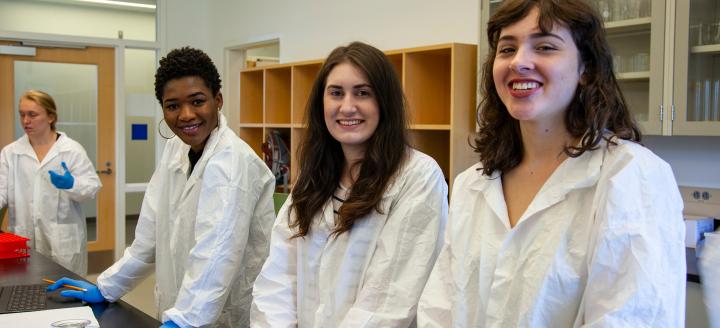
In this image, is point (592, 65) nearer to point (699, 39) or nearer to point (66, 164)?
point (699, 39)

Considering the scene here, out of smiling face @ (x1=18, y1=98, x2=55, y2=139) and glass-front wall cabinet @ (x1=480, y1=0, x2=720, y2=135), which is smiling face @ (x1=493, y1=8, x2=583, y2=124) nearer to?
glass-front wall cabinet @ (x1=480, y1=0, x2=720, y2=135)

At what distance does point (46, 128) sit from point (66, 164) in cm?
25

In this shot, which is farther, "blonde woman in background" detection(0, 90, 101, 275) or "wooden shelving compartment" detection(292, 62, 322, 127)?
"wooden shelving compartment" detection(292, 62, 322, 127)

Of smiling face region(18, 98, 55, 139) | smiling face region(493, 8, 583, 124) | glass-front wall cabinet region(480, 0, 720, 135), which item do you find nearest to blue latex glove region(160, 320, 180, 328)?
smiling face region(493, 8, 583, 124)

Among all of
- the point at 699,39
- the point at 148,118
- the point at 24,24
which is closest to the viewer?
the point at 699,39

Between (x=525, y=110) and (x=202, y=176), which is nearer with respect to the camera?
(x=525, y=110)

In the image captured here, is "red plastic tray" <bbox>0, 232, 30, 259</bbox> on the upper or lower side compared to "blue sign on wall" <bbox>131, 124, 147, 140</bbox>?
lower

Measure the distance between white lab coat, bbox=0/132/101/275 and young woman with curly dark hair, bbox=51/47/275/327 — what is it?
158 cm

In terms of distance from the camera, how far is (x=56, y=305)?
1.82 meters

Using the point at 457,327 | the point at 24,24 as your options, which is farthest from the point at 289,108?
the point at 457,327

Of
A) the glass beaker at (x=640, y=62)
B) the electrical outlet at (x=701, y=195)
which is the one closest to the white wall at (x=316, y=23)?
the glass beaker at (x=640, y=62)

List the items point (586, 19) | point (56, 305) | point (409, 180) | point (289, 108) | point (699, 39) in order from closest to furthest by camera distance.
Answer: point (586, 19), point (409, 180), point (56, 305), point (699, 39), point (289, 108)

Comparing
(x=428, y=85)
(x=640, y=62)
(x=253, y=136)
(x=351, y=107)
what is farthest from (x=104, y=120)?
(x=351, y=107)

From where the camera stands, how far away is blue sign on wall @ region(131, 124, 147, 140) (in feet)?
18.5
